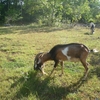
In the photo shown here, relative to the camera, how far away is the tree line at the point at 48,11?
2668 centimetres

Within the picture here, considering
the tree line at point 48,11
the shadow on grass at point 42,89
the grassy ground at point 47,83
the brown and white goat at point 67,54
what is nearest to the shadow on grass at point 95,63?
the grassy ground at point 47,83

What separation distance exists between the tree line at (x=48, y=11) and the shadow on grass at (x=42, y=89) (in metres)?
17.0

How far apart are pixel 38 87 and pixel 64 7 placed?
2563 cm

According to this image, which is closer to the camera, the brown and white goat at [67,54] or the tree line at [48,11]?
the brown and white goat at [67,54]

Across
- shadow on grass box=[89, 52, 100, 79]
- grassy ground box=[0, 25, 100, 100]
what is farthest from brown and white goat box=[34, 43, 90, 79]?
shadow on grass box=[89, 52, 100, 79]

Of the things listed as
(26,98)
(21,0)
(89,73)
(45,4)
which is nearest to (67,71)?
(89,73)

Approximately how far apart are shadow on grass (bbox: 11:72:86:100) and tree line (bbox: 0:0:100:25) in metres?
17.0

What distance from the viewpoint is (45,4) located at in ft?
86.7

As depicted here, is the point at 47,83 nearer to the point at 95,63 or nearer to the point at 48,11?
the point at 95,63

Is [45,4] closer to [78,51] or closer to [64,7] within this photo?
[64,7]

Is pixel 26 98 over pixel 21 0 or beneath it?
beneath

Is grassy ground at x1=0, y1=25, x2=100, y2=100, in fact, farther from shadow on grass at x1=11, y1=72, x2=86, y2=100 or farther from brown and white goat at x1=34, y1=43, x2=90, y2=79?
brown and white goat at x1=34, y1=43, x2=90, y2=79

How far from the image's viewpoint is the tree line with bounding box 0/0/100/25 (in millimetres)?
26684

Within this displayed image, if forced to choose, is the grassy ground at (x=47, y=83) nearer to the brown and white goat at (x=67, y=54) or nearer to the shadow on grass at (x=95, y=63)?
the shadow on grass at (x=95, y=63)
